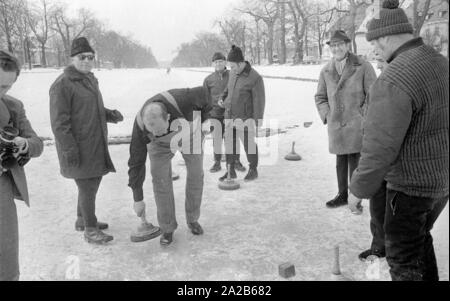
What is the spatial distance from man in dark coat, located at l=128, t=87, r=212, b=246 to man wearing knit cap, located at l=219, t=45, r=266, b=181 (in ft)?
6.19

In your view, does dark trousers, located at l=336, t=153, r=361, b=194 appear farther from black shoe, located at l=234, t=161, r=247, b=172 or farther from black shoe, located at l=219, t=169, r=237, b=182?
black shoe, located at l=234, t=161, r=247, b=172

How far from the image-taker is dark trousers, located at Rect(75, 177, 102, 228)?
4.05m

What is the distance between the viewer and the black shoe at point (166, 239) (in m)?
4.01

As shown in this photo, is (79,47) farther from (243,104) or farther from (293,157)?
(293,157)

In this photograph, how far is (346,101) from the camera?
456 cm

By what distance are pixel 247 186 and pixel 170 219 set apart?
6.87ft

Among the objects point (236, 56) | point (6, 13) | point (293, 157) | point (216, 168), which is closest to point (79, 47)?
point (236, 56)

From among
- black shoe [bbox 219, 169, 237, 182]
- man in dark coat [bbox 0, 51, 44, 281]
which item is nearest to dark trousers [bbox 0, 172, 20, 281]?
man in dark coat [bbox 0, 51, 44, 281]

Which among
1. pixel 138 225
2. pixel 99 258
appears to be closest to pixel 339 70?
pixel 138 225

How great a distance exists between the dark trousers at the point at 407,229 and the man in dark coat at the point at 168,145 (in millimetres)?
1942

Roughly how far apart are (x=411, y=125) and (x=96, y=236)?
3.07 metres

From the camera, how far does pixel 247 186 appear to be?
5.96m

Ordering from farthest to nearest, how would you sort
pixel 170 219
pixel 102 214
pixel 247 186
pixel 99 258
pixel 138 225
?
pixel 247 186, pixel 102 214, pixel 138 225, pixel 170 219, pixel 99 258
